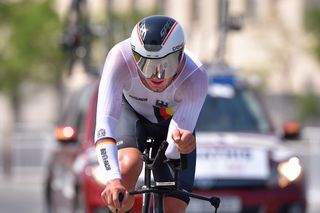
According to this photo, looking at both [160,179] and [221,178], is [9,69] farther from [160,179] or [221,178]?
[160,179]

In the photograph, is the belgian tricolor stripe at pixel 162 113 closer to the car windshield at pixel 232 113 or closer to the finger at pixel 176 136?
the finger at pixel 176 136

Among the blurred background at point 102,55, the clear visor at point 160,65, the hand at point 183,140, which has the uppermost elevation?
the clear visor at point 160,65

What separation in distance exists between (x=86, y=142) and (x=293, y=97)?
137ft

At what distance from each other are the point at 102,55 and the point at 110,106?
1574 cm

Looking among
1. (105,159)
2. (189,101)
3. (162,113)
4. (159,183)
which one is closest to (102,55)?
(162,113)

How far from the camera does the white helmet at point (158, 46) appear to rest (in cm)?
682

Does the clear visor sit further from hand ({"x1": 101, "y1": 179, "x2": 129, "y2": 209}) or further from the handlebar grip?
hand ({"x1": 101, "y1": 179, "x2": 129, "y2": 209})

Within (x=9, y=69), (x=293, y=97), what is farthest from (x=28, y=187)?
(x=293, y=97)

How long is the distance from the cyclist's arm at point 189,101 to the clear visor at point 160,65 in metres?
0.33

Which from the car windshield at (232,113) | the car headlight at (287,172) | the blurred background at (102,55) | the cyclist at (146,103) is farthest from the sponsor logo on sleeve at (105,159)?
the blurred background at (102,55)

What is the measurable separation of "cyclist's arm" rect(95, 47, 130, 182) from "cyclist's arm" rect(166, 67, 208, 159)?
12.7 inches

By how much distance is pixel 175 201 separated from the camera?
7336 mm

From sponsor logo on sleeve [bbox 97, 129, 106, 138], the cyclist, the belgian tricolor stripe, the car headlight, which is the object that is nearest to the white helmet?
the cyclist

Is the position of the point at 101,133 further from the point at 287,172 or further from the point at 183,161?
the point at 287,172
